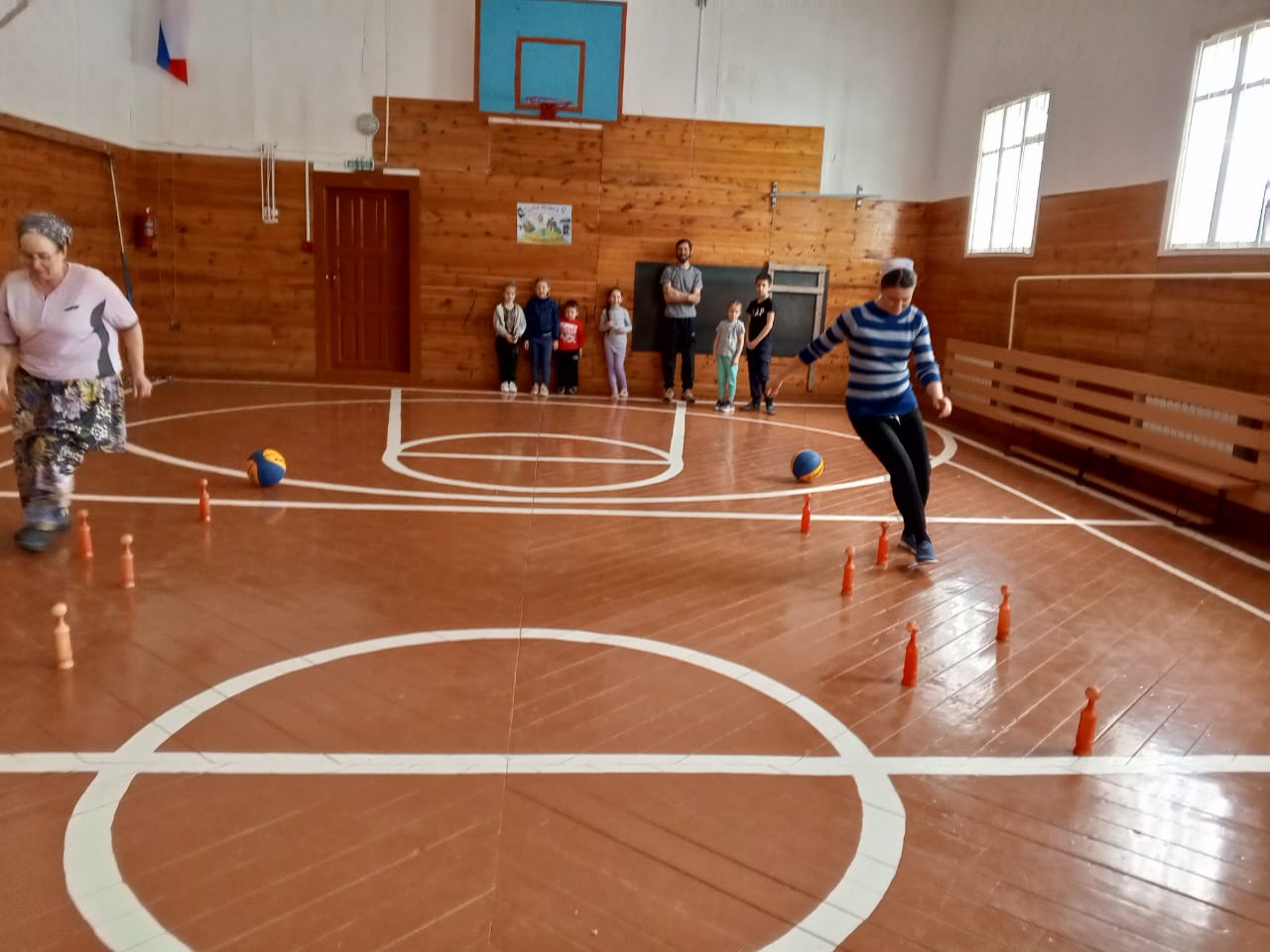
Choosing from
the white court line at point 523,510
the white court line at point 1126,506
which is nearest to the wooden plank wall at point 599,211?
the white court line at point 1126,506

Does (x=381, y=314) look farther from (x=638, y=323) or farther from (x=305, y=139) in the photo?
(x=638, y=323)

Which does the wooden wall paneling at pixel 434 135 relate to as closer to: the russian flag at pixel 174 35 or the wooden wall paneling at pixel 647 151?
the wooden wall paneling at pixel 647 151

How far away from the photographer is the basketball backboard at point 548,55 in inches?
543

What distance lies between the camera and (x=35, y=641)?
4.45 meters

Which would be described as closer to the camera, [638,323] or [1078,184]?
[1078,184]

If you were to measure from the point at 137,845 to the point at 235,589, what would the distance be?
2.50m

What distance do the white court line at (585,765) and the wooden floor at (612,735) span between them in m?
0.02

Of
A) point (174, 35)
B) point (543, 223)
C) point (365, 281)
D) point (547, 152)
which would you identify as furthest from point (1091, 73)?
point (174, 35)

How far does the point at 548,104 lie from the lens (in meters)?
14.1

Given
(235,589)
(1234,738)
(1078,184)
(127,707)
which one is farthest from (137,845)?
(1078,184)

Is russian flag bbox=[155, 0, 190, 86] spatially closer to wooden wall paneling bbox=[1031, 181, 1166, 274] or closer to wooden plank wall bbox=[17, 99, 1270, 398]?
wooden plank wall bbox=[17, 99, 1270, 398]

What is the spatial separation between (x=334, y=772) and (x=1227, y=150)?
9.37 m

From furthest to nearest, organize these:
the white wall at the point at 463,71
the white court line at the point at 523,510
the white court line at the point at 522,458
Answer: the white wall at the point at 463,71
the white court line at the point at 522,458
the white court line at the point at 523,510

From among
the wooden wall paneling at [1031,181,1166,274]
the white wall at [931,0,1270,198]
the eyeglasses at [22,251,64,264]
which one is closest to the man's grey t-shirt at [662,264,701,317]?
the white wall at [931,0,1270,198]
